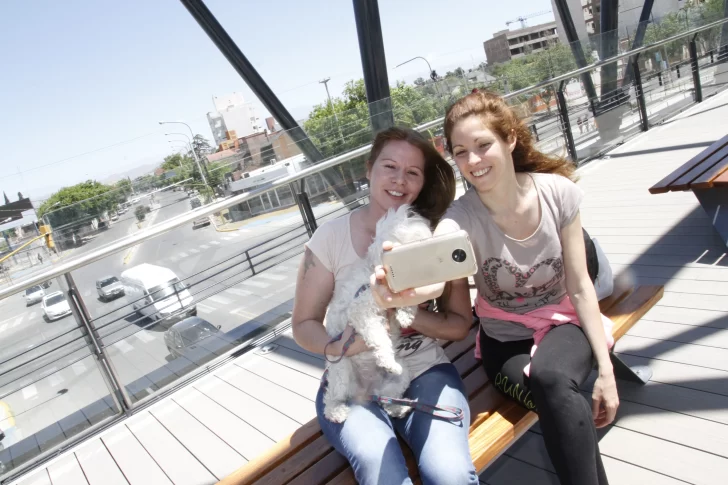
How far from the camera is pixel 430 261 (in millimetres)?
1282

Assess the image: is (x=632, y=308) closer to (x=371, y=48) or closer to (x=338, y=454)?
(x=338, y=454)

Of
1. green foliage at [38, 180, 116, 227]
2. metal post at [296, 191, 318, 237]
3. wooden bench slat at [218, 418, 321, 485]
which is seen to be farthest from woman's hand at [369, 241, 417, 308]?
green foliage at [38, 180, 116, 227]

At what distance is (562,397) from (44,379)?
2.80 meters

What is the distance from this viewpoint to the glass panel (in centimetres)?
270

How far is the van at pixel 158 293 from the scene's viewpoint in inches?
126

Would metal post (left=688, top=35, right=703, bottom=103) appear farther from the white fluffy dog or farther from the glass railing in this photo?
the white fluffy dog

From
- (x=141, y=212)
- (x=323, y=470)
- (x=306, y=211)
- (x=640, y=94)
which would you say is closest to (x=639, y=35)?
(x=640, y=94)

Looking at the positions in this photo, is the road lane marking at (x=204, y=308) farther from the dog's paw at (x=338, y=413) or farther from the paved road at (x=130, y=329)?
the dog's paw at (x=338, y=413)

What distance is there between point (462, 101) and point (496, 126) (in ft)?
0.48

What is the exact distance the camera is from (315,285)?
1.69 meters

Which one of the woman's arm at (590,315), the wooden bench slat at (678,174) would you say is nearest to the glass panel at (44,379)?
the woman's arm at (590,315)

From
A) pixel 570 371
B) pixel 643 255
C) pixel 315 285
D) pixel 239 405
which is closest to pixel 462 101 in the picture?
pixel 315 285

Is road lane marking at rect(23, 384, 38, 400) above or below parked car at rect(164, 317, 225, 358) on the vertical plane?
above

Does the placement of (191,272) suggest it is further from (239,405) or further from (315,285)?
(315,285)
